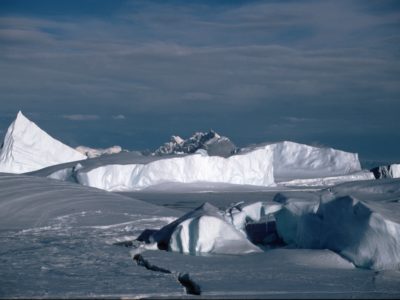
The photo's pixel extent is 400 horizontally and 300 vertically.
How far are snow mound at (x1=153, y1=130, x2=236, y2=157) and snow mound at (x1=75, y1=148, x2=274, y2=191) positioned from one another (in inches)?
46.4

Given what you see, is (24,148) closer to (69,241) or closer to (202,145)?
(202,145)

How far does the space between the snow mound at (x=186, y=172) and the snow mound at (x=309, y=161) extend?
22.7 feet

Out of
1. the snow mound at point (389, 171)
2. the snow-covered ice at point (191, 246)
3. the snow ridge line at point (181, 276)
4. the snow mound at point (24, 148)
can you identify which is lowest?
the snow ridge line at point (181, 276)

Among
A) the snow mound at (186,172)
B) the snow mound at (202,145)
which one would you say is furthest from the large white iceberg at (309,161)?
the snow mound at (186,172)

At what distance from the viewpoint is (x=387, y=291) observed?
271 inches

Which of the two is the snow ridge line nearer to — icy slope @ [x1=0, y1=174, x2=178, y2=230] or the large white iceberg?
icy slope @ [x1=0, y1=174, x2=178, y2=230]

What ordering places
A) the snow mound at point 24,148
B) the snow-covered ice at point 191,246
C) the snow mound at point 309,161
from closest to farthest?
the snow-covered ice at point 191,246, the snow mound at point 24,148, the snow mound at point 309,161

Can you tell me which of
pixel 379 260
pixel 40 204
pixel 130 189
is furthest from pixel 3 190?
pixel 130 189

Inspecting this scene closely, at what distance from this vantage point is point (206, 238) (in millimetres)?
9258

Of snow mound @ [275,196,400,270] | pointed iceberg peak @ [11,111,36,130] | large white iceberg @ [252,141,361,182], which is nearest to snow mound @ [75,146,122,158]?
large white iceberg @ [252,141,361,182]

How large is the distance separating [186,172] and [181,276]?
63.6 feet

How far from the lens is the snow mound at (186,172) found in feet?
79.4

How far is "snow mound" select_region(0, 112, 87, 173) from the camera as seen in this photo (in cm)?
2650

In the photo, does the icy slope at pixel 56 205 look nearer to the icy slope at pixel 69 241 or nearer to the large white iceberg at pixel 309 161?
the icy slope at pixel 69 241
